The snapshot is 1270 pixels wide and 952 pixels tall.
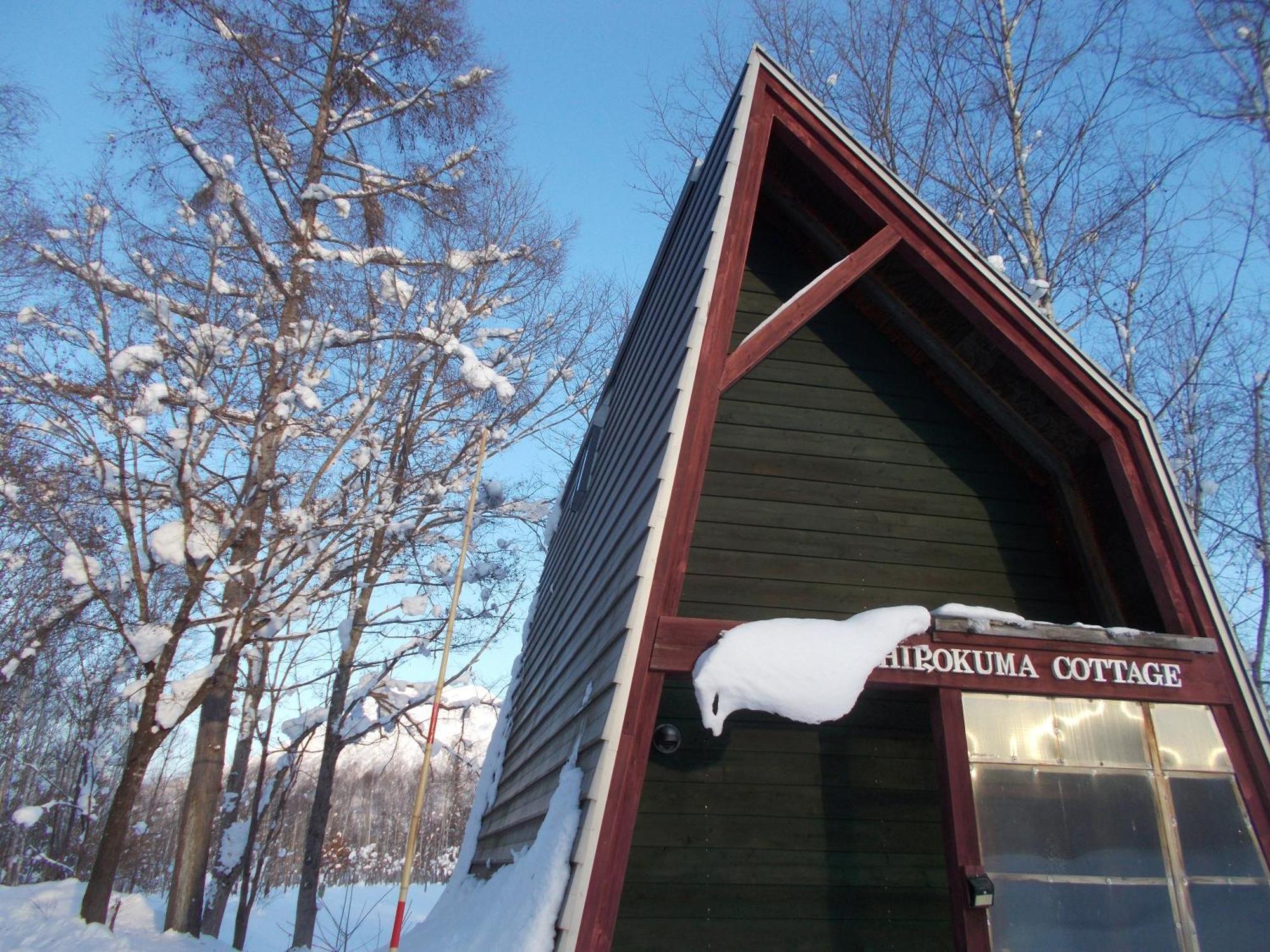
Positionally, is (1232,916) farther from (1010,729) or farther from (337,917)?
(337,917)

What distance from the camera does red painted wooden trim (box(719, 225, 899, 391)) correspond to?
4297mm

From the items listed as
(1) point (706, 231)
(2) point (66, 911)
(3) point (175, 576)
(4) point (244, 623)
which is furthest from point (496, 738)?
(1) point (706, 231)

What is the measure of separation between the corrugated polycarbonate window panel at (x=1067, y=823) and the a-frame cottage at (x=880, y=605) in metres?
0.01

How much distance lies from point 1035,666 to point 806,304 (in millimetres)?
2241

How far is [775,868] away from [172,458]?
7.37 m

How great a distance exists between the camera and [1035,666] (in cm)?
390

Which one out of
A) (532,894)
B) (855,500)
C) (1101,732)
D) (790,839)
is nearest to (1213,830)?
(1101,732)

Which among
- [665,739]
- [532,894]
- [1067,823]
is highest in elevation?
[665,739]

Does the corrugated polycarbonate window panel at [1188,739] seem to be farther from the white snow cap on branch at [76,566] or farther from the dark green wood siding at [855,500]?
the white snow cap on branch at [76,566]

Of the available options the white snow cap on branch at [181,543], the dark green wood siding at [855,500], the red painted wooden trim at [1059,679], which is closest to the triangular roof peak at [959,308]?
the red painted wooden trim at [1059,679]

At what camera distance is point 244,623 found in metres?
9.09

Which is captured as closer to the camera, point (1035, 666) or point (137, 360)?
point (1035, 666)

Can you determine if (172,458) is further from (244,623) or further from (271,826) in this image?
(271,826)

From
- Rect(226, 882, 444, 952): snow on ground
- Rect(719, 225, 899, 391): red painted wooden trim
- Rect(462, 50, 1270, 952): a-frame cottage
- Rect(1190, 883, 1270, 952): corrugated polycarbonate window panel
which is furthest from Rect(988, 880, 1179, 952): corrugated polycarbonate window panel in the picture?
Rect(226, 882, 444, 952): snow on ground
